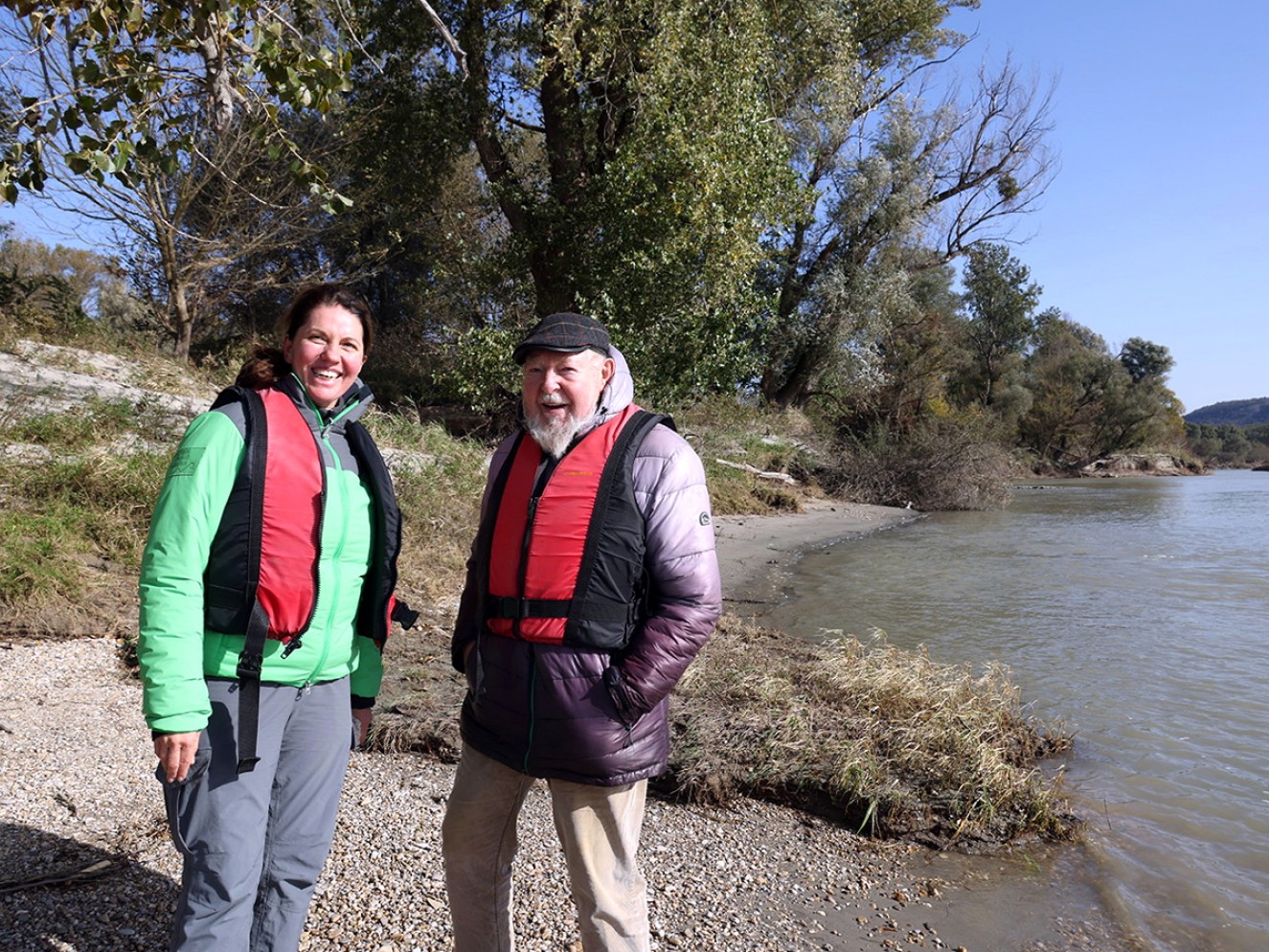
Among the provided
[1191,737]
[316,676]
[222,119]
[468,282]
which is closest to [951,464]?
[468,282]

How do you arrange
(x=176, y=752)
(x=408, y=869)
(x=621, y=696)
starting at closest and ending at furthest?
(x=176, y=752), (x=621, y=696), (x=408, y=869)

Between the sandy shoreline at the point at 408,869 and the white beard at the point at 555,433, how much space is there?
5.27 feet

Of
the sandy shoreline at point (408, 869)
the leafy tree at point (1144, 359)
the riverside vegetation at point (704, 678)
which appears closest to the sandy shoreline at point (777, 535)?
the riverside vegetation at point (704, 678)

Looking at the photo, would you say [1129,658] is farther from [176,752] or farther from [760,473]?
[760,473]

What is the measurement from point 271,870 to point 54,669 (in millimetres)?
3447

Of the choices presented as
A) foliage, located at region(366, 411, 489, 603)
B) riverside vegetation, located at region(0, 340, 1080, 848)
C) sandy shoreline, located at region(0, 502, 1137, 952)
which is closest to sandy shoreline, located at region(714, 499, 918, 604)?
riverside vegetation, located at region(0, 340, 1080, 848)

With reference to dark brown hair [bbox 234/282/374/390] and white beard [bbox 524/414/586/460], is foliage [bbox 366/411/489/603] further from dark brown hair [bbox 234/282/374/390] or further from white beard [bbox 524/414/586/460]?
white beard [bbox 524/414/586/460]

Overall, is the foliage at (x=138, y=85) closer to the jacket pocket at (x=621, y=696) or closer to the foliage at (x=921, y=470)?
the jacket pocket at (x=621, y=696)

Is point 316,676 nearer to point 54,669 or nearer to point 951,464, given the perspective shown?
point 54,669

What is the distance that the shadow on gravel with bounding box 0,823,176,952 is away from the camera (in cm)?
253

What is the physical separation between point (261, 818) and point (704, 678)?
367 cm

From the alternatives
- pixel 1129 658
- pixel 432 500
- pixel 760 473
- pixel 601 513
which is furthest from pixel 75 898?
pixel 760 473

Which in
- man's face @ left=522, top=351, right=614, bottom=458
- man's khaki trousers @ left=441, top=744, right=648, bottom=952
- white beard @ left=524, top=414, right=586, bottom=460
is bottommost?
man's khaki trousers @ left=441, top=744, right=648, bottom=952

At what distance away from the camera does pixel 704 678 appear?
5422 millimetres
